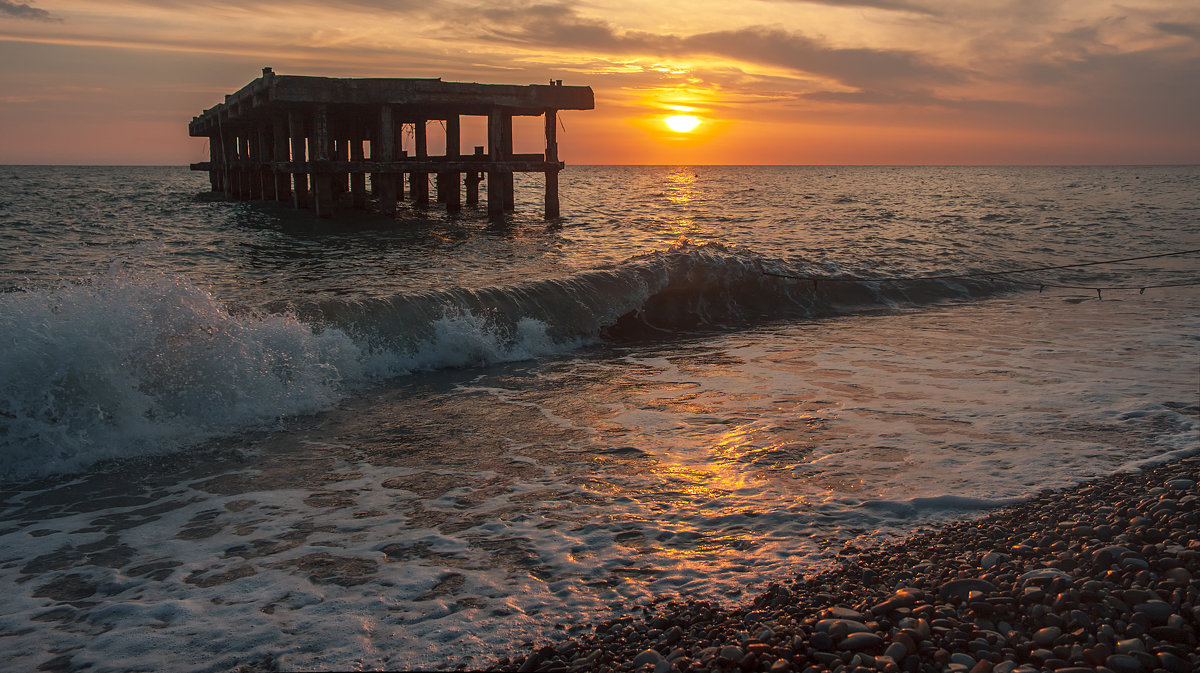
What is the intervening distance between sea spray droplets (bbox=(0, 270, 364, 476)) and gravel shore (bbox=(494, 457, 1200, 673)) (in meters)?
4.66

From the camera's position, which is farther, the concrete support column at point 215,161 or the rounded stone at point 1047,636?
the concrete support column at point 215,161

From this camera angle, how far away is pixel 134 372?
699 centimetres

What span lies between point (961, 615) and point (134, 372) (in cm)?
665

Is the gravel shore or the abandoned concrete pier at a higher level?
the abandoned concrete pier

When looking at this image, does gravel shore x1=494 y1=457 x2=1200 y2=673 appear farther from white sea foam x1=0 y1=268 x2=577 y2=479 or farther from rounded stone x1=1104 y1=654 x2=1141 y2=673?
white sea foam x1=0 y1=268 x2=577 y2=479

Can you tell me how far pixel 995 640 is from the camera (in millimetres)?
3148

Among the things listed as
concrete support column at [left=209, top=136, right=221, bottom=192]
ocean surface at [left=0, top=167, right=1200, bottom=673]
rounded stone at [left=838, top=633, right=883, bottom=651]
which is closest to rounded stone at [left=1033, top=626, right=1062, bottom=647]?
rounded stone at [left=838, top=633, right=883, bottom=651]

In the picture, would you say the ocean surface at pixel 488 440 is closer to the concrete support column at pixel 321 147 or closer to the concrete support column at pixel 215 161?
the concrete support column at pixel 321 147

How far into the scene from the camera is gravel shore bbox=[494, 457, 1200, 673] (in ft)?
9.97

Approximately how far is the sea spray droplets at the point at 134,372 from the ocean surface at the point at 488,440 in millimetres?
29

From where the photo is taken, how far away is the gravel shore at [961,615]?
9.97 feet

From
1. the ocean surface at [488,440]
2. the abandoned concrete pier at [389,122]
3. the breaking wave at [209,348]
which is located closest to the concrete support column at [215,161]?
the abandoned concrete pier at [389,122]

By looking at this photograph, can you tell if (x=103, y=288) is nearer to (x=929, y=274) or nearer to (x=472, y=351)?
(x=472, y=351)

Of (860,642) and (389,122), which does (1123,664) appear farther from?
(389,122)
